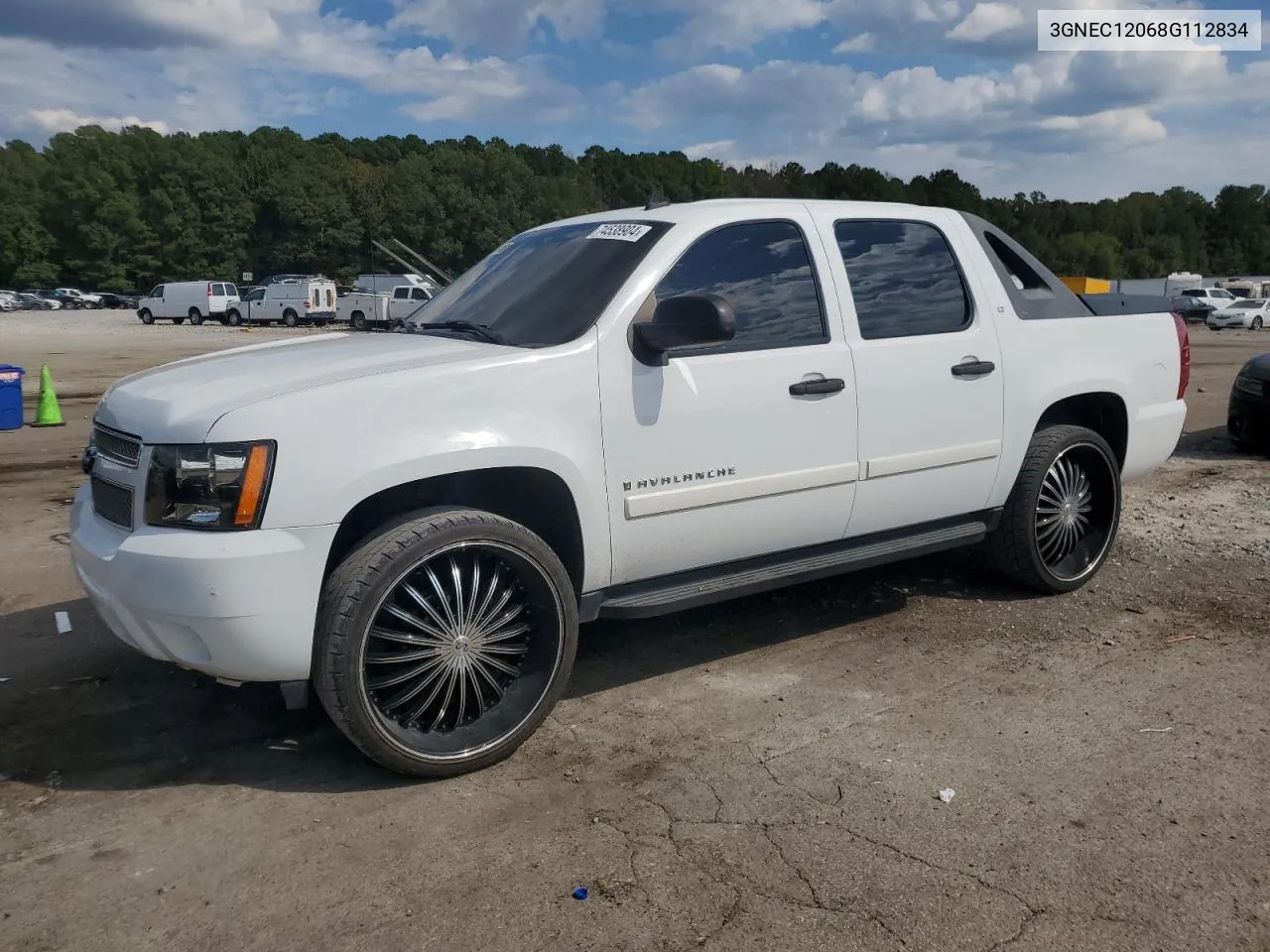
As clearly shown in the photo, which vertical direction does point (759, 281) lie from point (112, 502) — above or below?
above

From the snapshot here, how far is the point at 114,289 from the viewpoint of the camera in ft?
295

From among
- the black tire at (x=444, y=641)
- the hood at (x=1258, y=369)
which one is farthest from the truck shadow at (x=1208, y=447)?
the black tire at (x=444, y=641)

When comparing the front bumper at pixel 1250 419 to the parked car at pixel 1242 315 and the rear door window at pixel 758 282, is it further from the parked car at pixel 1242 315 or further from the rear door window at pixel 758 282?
the parked car at pixel 1242 315

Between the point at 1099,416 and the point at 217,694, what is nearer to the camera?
the point at 217,694

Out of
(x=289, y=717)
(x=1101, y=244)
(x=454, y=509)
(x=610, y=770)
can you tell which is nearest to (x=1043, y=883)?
(x=610, y=770)

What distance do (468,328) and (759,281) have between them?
1.17 meters

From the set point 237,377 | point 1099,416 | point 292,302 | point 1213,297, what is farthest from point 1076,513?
point 1213,297

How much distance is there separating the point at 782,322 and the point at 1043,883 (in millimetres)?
2239

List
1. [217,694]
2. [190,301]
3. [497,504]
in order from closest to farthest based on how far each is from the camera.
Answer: [497,504]
[217,694]
[190,301]

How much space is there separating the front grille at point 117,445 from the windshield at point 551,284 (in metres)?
1.31

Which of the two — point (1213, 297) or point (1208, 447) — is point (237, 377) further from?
point (1213, 297)

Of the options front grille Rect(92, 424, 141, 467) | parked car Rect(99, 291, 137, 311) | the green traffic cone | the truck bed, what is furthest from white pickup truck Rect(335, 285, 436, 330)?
parked car Rect(99, 291, 137, 311)

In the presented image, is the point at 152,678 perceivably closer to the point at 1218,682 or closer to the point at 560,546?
the point at 560,546

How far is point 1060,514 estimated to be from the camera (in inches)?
206
